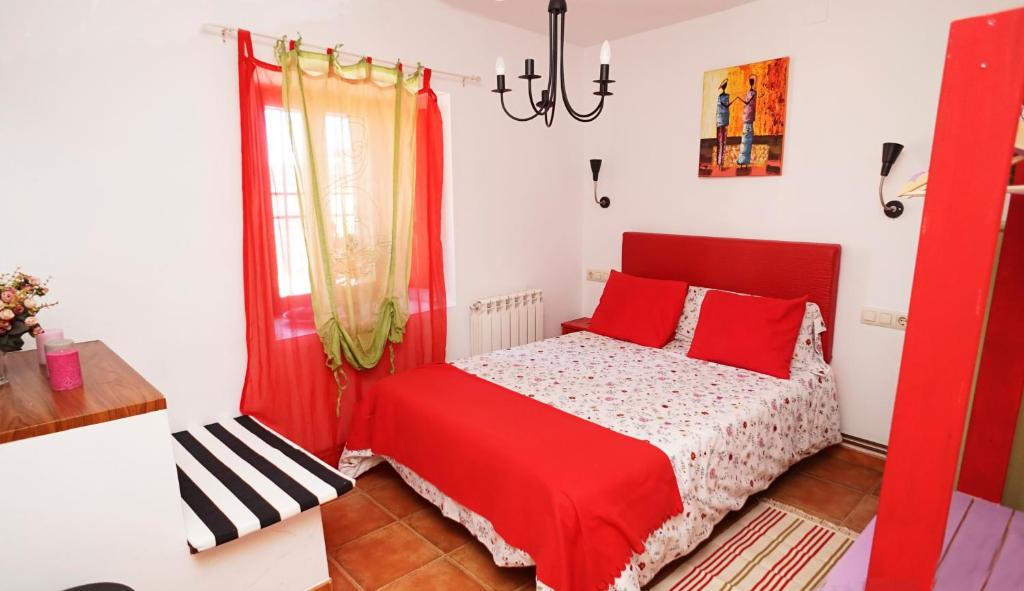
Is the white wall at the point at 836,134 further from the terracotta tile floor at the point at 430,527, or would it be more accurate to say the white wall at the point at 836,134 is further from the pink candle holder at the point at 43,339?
the pink candle holder at the point at 43,339

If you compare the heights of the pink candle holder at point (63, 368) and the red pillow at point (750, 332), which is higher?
the pink candle holder at point (63, 368)

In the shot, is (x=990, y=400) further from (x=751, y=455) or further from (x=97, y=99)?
(x=97, y=99)

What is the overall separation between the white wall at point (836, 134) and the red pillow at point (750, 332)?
422 mm

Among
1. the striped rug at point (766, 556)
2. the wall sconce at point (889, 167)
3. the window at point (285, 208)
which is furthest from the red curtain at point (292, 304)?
the wall sconce at point (889, 167)

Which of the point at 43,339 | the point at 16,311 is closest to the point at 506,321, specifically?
the point at 43,339

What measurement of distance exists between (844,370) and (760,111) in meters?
1.54

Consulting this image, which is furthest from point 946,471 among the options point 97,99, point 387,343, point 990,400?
point 97,99

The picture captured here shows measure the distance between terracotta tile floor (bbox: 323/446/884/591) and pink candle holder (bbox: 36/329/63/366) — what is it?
1.28m

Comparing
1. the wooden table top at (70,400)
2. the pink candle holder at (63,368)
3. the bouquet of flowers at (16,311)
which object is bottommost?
the wooden table top at (70,400)

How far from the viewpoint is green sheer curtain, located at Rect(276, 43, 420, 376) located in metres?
2.62

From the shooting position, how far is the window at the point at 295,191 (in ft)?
8.45

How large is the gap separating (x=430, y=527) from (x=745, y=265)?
2.29 metres

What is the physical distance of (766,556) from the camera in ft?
7.25

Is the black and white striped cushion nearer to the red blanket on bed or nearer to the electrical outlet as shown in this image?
the red blanket on bed
